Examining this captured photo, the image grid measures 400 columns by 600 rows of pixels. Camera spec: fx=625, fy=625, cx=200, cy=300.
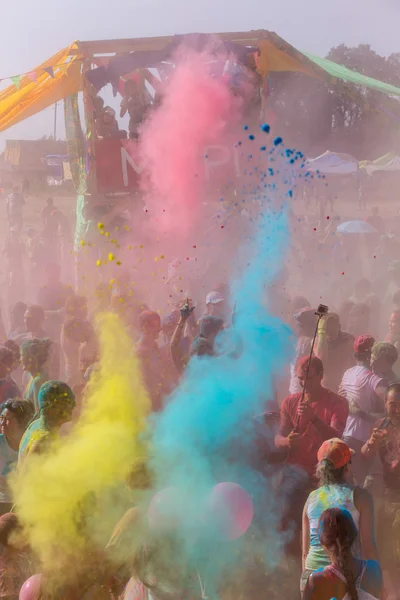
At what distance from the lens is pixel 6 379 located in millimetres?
4699

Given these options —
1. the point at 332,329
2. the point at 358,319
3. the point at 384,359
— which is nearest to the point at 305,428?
the point at 384,359

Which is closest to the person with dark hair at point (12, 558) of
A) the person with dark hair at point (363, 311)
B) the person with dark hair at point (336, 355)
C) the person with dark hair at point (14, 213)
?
the person with dark hair at point (336, 355)

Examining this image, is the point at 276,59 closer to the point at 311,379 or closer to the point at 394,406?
the point at 311,379

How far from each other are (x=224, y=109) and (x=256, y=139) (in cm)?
60

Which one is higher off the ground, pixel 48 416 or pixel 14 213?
pixel 14 213

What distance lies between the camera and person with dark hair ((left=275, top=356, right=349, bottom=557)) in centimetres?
366

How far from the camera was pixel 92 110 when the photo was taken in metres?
8.61

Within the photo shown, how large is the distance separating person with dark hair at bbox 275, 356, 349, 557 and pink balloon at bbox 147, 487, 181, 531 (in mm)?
920

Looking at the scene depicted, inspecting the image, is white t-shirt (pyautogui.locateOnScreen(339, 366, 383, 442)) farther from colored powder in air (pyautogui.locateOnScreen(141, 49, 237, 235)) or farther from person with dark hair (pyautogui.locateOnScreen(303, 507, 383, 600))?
colored powder in air (pyautogui.locateOnScreen(141, 49, 237, 235))

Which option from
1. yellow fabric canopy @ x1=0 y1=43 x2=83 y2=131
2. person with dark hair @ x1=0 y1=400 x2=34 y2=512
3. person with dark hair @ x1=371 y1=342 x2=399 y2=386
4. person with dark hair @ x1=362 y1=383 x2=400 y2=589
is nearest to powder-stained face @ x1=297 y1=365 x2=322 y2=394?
person with dark hair @ x1=362 y1=383 x2=400 y2=589

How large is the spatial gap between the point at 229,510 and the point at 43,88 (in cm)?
715

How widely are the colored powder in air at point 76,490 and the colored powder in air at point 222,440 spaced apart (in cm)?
21

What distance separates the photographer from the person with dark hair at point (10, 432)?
12.6ft

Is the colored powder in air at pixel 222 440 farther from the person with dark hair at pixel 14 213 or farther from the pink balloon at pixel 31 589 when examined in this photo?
the person with dark hair at pixel 14 213
